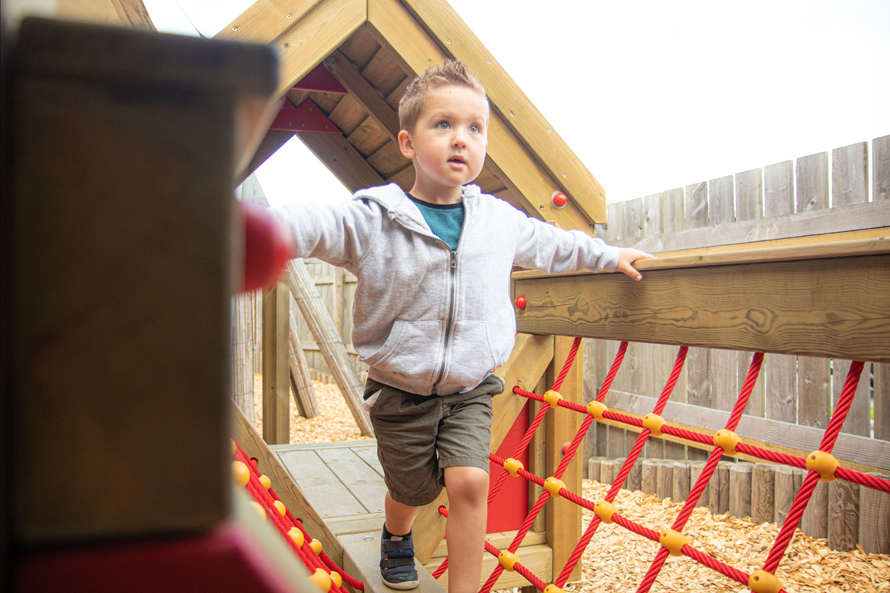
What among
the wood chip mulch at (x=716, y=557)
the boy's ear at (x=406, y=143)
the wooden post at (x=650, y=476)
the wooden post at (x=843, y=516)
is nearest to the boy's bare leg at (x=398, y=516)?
the boy's ear at (x=406, y=143)

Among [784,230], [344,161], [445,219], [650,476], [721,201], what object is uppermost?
[344,161]

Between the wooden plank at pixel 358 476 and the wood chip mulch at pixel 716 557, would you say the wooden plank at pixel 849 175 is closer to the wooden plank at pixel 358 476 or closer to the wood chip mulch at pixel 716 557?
the wood chip mulch at pixel 716 557

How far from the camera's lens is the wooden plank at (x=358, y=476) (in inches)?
94.6

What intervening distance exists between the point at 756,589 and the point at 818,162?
2.45 m

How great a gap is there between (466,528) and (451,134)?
87cm

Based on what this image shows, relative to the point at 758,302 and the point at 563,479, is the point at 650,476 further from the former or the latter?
the point at 758,302

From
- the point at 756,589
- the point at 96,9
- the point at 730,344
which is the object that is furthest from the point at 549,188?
the point at 96,9

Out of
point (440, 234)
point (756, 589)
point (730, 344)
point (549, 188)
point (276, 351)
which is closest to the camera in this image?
point (756, 589)

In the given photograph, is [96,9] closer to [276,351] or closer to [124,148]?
[124,148]

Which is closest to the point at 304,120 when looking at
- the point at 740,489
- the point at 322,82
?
the point at 322,82

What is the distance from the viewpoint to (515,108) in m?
2.01

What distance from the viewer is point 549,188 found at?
2.11m

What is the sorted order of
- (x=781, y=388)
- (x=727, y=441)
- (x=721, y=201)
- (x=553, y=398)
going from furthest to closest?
(x=721, y=201) < (x=781, y=388) < (x=553, y=398) < (x=727, y=441)

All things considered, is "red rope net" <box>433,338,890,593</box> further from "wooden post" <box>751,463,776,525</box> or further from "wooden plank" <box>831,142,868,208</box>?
"wooden post" <box>751,463,776,525</box>
